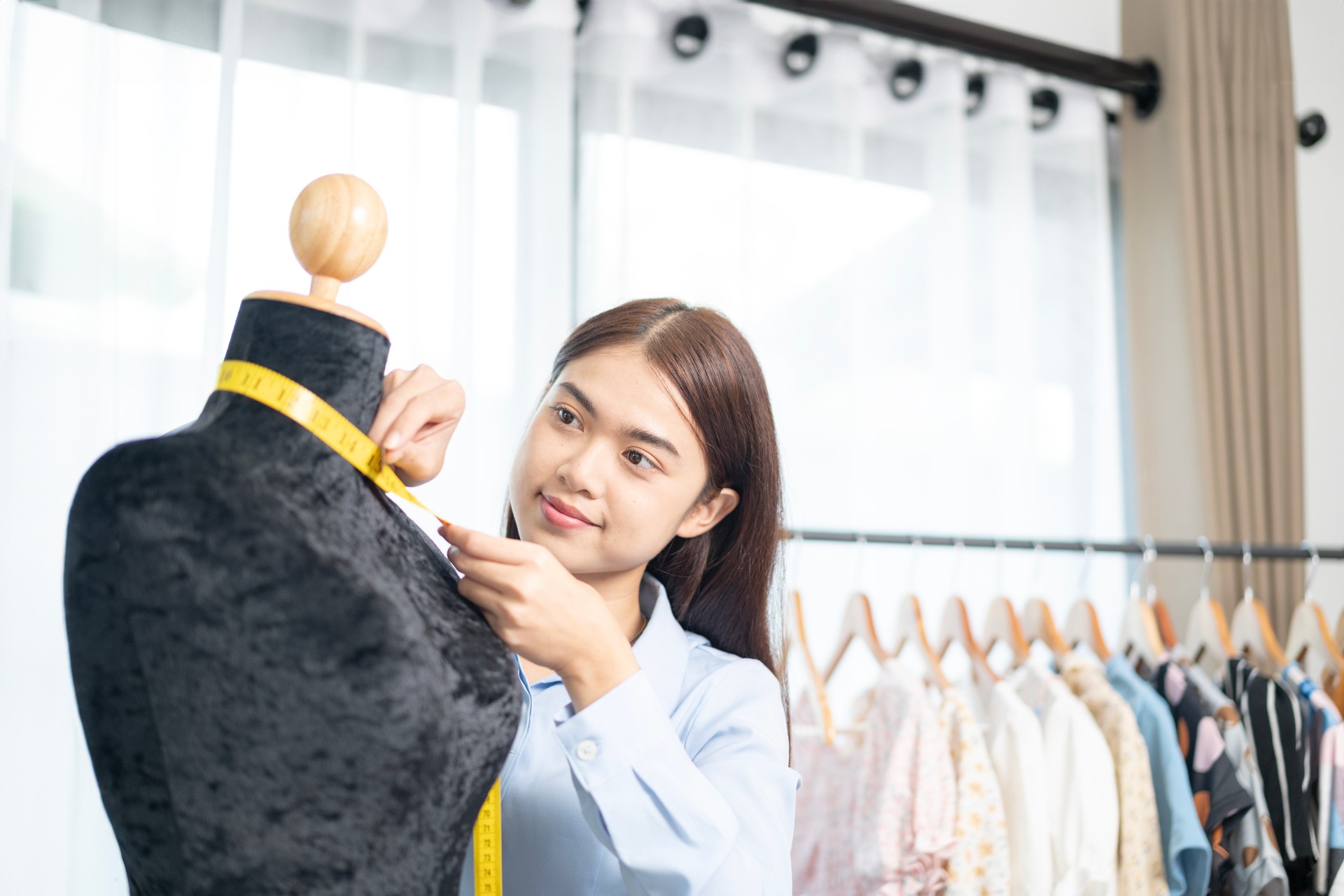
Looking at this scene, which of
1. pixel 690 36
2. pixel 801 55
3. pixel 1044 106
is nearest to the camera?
pixel 690 36

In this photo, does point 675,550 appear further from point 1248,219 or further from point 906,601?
point 1248,219

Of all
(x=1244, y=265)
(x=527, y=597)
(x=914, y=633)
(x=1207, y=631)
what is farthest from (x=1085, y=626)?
(x=527, y=597)

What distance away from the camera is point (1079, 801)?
5.29 feet

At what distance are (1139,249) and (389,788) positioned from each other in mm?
2566

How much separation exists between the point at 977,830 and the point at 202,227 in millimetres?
1639

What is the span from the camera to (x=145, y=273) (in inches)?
73.5

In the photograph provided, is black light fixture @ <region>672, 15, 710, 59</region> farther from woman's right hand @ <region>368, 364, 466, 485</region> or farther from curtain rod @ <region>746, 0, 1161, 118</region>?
woman's right hand @ <region>368, 364, 466, 485</region>

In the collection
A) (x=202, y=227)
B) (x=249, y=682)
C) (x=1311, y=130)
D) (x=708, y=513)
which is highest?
(x=1311, y=130)

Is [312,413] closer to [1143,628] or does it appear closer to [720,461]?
[720,461]

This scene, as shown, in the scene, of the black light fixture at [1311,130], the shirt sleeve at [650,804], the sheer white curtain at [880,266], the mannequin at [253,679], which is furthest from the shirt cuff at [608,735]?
the black light fixture at [1311,130]

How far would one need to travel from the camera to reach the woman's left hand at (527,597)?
2.26 ft

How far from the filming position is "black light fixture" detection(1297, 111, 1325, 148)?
2709 millimetres

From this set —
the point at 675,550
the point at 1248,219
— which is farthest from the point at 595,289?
the point at 1248,219

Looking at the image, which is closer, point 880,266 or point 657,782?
point 657,782
